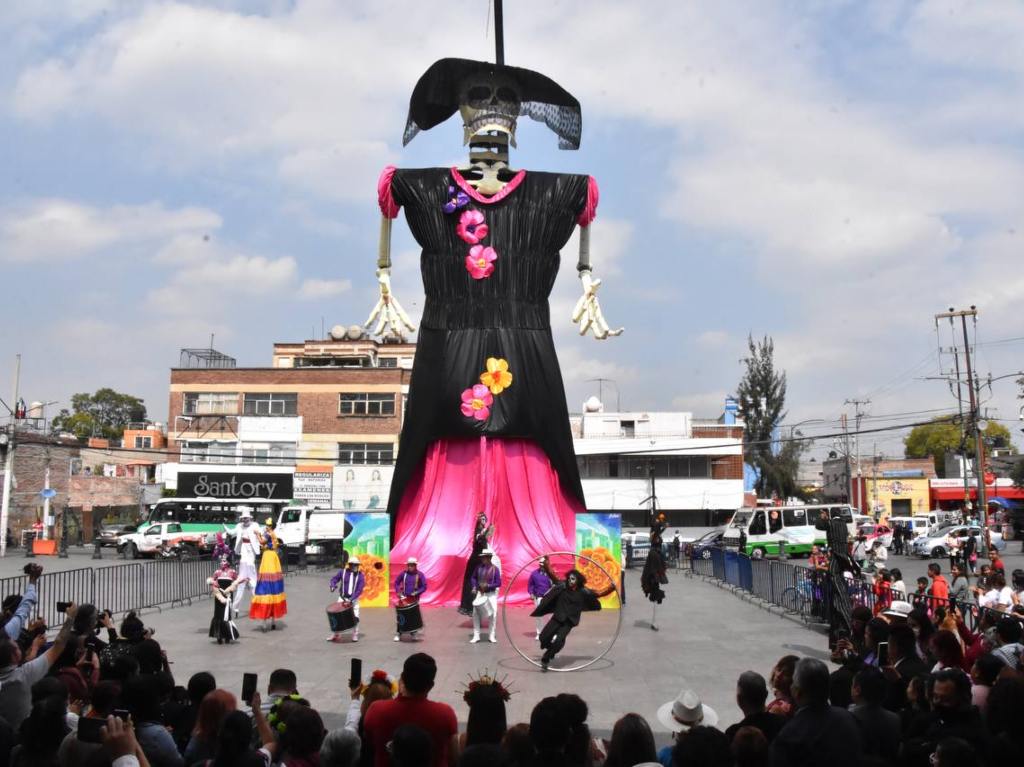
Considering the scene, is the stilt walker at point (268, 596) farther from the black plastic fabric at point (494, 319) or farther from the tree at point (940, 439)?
the tree at point (940, 439)

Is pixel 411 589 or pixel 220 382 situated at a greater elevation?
pixel 220 382

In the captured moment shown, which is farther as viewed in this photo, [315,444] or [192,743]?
[315,444]

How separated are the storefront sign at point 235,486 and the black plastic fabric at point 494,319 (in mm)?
20778

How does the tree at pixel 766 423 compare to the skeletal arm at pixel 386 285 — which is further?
the tree at pixel 766 423

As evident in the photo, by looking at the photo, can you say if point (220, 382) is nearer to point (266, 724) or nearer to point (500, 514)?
point (500, 514)

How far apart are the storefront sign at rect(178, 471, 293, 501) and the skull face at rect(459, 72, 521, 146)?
22747 millimetres

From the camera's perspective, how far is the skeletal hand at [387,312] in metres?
20.5

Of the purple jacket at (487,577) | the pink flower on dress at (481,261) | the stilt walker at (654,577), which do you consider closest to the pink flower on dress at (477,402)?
the pink flower on dress at (481,261)

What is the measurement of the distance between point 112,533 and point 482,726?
39.0m

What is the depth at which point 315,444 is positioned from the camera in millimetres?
47469

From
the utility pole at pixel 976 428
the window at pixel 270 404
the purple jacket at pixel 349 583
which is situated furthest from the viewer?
the window at pixel 270 404

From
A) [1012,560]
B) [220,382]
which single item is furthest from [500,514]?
[220,382]

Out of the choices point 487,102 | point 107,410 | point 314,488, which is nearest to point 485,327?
point 487,102

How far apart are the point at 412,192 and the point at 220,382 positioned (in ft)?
104
